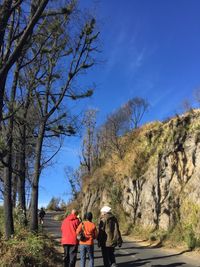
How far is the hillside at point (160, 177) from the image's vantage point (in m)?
23.9

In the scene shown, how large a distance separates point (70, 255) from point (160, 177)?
587 inches

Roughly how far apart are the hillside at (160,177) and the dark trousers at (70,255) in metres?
9.15

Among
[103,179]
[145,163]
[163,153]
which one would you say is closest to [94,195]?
[103,179]

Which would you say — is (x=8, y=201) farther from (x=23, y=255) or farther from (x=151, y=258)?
(x=151, y=258)

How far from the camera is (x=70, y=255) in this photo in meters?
13.1

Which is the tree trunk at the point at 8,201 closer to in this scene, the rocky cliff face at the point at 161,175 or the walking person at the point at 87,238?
the walking person at the point at 87,238

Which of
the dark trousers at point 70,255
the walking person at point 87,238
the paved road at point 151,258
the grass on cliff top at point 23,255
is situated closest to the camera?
the grass on cliff top at point 23,255

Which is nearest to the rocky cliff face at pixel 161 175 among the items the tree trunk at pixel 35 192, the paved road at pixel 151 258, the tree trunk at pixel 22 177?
the paved road at pixel 151 258

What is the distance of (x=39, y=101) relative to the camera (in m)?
Answer: 20.0

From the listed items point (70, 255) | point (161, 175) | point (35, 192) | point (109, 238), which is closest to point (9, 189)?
point (35, 192)

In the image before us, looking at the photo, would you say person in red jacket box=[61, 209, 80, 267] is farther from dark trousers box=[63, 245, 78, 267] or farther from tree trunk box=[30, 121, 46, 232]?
tree trunk box=[30, 121, 46, 232]

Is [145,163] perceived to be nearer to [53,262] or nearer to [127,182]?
[127,182]

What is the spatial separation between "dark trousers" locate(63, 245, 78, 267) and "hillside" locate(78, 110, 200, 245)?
9.15m

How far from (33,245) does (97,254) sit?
244 inches
